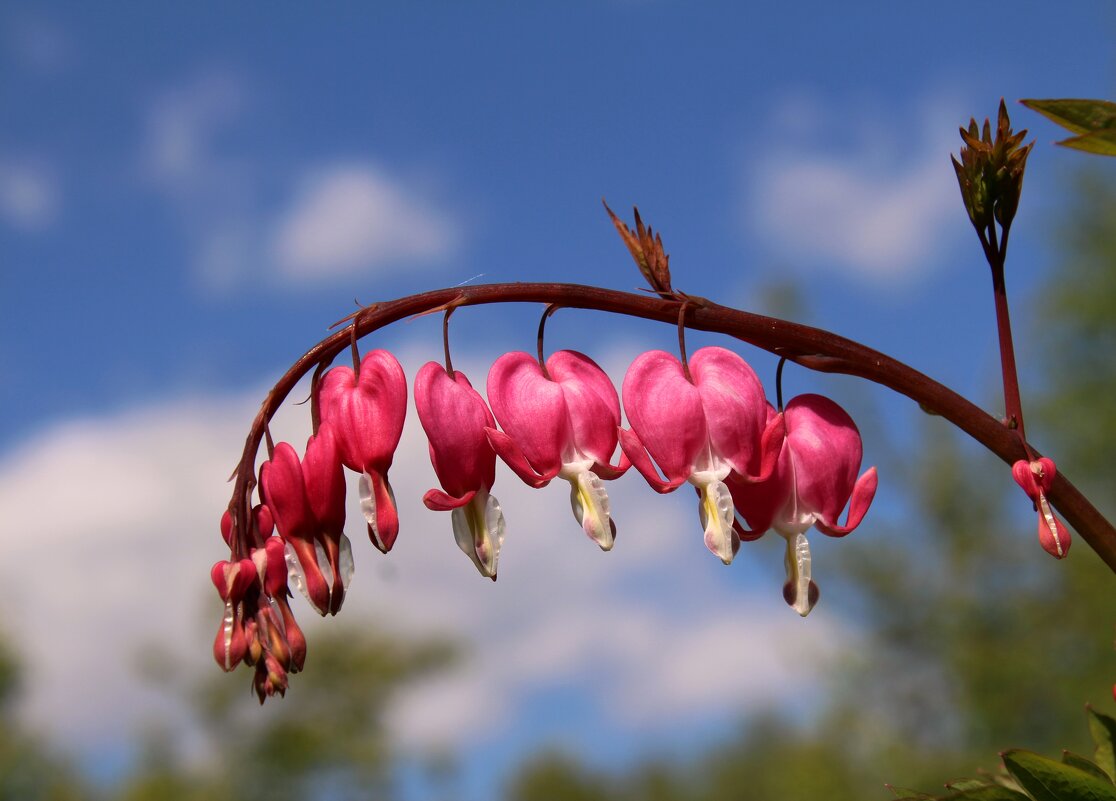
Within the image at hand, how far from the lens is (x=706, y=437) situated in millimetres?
1944

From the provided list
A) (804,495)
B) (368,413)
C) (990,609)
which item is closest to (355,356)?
(368,413)

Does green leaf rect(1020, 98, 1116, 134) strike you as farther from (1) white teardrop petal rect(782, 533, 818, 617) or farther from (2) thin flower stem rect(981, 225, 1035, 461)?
(1) white teardrop petal rect(782, 533, 818, 617)

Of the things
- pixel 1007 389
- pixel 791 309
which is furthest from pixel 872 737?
pixel 1007 389

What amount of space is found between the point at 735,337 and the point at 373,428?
2.17 feet

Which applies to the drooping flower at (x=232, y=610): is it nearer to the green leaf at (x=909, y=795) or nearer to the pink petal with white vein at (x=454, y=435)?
the pink petal with white vein at (x=454, y=435)

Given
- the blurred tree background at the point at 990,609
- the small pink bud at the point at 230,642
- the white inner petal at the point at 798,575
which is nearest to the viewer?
the small pink bud at the point at 230,642

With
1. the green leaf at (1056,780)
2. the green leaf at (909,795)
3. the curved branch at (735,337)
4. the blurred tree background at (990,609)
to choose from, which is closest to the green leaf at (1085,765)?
the green leaf at (1056,780)

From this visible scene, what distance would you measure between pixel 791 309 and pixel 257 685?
17560 mm

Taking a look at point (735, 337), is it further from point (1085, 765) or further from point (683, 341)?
point (1085, 765)

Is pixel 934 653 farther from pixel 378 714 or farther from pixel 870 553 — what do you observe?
pixel 378 714

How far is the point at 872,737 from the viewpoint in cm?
1786

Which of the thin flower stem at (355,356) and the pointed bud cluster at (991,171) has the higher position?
the pointed bud cluster at (991,171)

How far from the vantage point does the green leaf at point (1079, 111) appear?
1562 millimetres

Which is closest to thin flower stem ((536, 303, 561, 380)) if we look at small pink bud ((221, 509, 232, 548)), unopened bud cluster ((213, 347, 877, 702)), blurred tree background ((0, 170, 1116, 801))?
unopened bud cluster ((213, 347, 877, 702))
